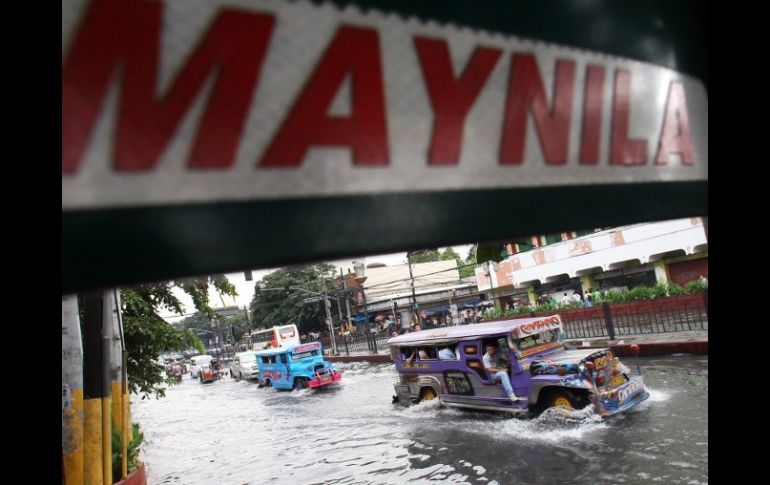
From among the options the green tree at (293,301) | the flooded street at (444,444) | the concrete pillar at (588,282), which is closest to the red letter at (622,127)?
the flooded street at (444,444)

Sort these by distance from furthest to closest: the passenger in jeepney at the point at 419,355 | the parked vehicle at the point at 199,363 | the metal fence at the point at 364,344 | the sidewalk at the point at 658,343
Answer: the parked vehicle at the point at 199,363, the metal fence at the point at 364,344, the sidewalk at the point at 658,343, the passenger in jeepney at the point at 419,355

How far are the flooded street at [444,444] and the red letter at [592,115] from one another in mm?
5612

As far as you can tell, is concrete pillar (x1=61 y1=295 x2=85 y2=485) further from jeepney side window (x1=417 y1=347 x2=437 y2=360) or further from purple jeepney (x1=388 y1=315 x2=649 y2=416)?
jeepney side window (x1=417 y1=347 x2=437 y2=360)

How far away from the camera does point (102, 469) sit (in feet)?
15.7

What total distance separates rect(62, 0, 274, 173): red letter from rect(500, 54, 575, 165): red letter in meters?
0.66

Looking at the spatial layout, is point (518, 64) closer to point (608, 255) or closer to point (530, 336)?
point (530, 336)

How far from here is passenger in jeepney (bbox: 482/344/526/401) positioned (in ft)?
27.7

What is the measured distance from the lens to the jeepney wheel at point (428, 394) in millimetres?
10461

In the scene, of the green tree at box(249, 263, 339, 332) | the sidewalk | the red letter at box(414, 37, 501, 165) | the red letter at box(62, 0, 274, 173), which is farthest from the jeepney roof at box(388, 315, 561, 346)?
the green tree at box(249, 263, 339, 332)

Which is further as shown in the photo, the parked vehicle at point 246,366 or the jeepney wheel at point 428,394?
the parked vehicle at point 246,366

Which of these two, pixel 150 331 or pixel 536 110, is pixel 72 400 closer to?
pixel 150 331

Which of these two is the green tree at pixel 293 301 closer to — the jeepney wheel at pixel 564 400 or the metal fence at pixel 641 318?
the metal fence at pixel 641 318
